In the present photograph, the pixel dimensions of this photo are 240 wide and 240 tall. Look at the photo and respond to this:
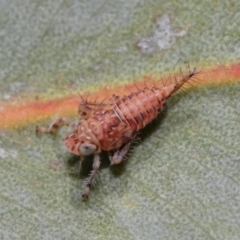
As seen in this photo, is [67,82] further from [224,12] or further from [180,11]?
[224,12]

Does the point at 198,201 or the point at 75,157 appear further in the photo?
the point at 75,157

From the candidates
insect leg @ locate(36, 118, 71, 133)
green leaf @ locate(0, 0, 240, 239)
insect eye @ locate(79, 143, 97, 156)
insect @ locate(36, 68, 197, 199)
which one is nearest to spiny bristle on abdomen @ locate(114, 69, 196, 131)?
insect @ locate(36, 68, 197, 199)

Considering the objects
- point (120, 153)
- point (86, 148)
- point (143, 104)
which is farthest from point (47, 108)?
point (143, 104)

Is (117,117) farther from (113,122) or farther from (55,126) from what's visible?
(55,126)

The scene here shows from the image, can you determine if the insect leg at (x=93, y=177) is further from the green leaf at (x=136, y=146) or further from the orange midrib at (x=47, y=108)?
the orange midrib at (x=47, y=108)

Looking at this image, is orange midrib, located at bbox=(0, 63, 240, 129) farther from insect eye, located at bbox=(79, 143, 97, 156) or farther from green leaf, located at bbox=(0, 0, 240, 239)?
insect eye, located at bbox=(79, 143, 97, 156)

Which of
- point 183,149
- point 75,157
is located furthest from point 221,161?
point 75,157

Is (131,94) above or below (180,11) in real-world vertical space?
below
